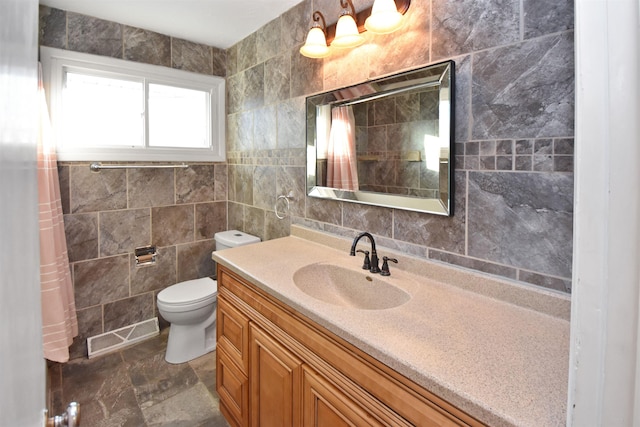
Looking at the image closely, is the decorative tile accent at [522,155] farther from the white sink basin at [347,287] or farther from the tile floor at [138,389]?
the tile floor at [138,389]

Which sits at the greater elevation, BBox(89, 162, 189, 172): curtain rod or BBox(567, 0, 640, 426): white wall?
BBox(89, 162, 189, 172): curtain rod

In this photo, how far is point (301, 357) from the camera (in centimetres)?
109

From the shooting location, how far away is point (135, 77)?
242 centimetres

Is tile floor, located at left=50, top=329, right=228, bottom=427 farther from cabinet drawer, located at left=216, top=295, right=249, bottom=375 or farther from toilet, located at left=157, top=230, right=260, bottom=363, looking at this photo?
cabinet drawer, located at left=216, top=295, right=249, bottom=375

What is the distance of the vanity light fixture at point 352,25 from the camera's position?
1305 millimetres

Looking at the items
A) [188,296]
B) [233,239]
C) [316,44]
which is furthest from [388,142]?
[188,296]

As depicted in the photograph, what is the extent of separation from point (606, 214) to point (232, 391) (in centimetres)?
169

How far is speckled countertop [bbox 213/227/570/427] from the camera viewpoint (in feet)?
2.11

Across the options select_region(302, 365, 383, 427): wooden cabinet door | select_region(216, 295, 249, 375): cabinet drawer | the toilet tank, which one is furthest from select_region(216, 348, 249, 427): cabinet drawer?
the toilet tank

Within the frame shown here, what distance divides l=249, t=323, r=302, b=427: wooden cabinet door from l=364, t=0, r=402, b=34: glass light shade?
4.49 feet

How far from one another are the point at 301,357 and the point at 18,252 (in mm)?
944

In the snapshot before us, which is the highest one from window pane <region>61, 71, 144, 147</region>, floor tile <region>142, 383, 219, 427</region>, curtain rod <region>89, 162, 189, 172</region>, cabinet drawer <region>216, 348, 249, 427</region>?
window pane <region>61, 71, 144, 147</region>

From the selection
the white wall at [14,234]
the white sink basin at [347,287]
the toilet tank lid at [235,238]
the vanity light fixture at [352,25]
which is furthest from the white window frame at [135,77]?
the white wall at [14,234]

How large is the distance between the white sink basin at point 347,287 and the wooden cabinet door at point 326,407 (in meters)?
0.40
